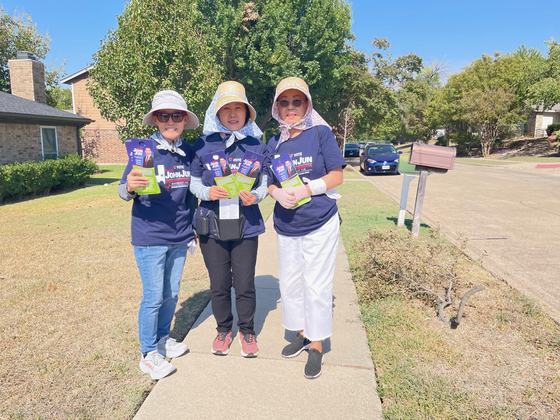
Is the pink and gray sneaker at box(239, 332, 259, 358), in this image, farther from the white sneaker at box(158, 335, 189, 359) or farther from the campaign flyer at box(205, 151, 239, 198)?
the campaign flyer at box(205, 151, 239, 198)

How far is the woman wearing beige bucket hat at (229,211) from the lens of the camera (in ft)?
9.68

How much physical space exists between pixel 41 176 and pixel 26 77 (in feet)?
30.8

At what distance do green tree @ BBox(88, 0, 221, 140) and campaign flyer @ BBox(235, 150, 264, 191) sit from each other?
10291mm

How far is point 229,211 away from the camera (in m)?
2.95

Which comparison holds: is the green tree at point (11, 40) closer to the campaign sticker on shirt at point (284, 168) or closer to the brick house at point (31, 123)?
the brick house at point (31, 123)

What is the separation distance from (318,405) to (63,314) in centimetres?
282

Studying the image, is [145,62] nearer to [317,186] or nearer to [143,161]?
[143,161]

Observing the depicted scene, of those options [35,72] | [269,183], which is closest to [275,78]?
[35,72]

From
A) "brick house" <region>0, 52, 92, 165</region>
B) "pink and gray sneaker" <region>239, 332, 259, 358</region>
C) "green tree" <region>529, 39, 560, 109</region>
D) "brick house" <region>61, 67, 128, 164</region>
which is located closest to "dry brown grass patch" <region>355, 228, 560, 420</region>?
"pink and gray sneaker" <region>239, 332, 259, 358</region>

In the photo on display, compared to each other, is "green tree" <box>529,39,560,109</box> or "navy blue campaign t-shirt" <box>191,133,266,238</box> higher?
"green tree" <box>529,39,560,109</box>

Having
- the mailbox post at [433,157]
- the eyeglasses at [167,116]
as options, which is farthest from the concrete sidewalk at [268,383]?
the mailbox post at [433,157]

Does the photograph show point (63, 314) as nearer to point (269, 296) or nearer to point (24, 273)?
point (24, 273)

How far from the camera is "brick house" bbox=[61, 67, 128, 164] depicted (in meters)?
27.0

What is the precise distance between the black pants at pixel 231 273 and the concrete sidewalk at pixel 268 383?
0.31 metres
